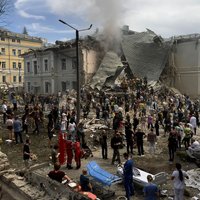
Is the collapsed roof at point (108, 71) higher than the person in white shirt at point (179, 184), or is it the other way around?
the collapsed roof at point (108, 71)

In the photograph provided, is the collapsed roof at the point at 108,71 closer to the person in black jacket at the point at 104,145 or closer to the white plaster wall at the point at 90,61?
the white plaster wall at the point at 90,61

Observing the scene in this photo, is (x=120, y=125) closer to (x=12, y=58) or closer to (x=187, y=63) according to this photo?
(x=187, y=63)

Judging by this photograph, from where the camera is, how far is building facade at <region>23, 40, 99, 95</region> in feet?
135

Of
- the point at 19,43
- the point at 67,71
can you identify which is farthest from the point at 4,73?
the point at 67,71

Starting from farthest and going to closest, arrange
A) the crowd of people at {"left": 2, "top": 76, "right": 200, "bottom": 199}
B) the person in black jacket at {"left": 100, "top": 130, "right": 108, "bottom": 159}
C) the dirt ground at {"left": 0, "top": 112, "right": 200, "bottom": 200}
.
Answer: the person in black jacket at {"left": 100, "top": 130, "right": 108, "bottom": 159} → the crowd of people at {"left": 2, "top": 76, "right": 200, "bottom": 199} → the dirt ground at {"left": 0, "top": 112, "right": 200, "bottom": 200}

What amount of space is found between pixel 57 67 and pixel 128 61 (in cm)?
1040

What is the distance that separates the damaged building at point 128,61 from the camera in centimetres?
3875

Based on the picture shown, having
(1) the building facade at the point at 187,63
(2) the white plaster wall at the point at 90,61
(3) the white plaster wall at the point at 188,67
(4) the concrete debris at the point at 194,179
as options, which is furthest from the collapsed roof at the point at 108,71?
(4) the concrete debris at the point at 194,179

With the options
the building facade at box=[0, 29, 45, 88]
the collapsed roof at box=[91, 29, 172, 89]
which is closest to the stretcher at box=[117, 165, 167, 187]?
the collapsed roof at box=[91, 29, 172, 89]

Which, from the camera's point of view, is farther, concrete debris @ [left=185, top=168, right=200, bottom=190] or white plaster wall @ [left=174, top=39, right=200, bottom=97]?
white plaster wall @ [left=174, top=39, right=200, bottom=97]

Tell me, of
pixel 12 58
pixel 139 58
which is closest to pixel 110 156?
pixel 139 58

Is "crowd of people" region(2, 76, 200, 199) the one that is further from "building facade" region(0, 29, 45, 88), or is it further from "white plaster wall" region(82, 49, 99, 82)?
"building facade" region(0, 29, 45, 88)

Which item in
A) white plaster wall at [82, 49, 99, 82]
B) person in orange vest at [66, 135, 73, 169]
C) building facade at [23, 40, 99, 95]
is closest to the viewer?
person in orange vest at [66, 135, 73, 169]

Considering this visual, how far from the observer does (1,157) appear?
1298 centimetres
